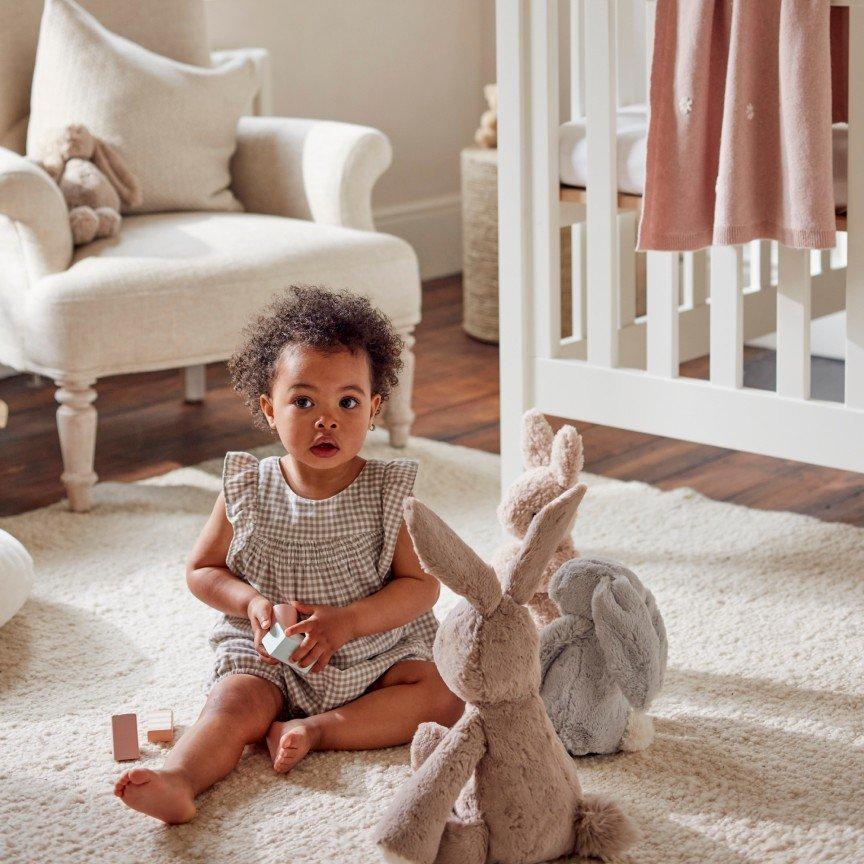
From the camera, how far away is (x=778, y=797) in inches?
48.2

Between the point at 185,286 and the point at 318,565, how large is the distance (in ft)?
2.67

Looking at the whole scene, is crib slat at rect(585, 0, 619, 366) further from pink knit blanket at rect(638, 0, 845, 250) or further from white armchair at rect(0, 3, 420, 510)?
white armchair at rect(0, 3, 420, 510)

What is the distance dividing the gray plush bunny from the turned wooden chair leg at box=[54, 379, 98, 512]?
0.98 meters

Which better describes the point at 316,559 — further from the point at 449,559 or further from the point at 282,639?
the point at 449,559

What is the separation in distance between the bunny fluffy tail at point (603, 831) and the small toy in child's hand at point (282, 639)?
0.31 meters

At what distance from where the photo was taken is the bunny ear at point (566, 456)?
1.43m

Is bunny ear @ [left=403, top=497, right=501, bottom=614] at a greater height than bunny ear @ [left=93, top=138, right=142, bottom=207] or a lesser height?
lesser

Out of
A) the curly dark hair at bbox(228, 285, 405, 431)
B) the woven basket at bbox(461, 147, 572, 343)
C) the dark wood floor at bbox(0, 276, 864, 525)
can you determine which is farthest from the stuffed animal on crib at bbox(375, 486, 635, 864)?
the woven basket at bbox(461, 147, 572, 343)

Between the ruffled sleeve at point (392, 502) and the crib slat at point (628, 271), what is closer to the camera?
the ruffled sleeve at point (392, 502)

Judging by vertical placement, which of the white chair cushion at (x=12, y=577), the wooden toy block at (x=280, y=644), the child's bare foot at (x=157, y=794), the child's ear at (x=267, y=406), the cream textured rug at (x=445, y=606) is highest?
the child's ear at (x=267, y=406)

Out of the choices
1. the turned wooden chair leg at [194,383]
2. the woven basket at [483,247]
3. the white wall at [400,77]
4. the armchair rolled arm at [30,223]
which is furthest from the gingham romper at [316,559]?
the white wall at [400,77]

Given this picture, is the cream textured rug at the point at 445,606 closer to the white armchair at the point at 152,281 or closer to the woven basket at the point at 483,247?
the white armchair at the point at 152,281

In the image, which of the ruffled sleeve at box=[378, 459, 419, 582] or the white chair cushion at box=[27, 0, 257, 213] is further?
the white chair cushion at box=[27, 0, 257, 213]

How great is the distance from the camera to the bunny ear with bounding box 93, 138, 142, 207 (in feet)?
7.61
